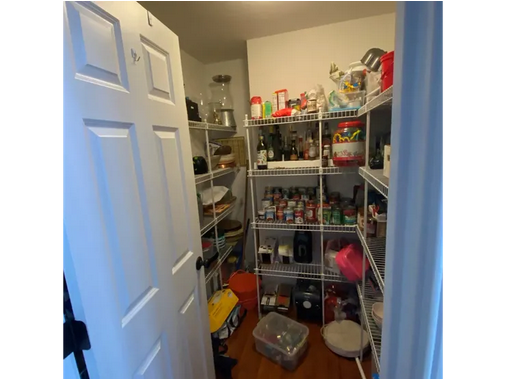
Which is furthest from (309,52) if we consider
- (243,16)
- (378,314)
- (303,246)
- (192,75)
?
(378,314)

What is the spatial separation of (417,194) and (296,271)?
1645mm

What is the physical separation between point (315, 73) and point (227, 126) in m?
0.92

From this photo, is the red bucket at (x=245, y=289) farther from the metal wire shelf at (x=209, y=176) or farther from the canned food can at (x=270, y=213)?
the metal wire shelf at (x=209, y=176)

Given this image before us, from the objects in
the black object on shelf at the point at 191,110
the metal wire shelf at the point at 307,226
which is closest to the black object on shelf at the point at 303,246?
the metal wire shelf at the point at 307,226

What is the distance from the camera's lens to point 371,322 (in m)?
1.26

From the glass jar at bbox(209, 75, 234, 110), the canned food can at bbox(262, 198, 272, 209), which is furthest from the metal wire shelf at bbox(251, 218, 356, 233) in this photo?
the glass jar at bbox(209, 75, 234, 110)

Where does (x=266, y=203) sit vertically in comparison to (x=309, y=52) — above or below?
below

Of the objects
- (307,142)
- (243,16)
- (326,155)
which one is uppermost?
(243,16)

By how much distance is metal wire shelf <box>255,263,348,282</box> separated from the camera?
1.87 meters

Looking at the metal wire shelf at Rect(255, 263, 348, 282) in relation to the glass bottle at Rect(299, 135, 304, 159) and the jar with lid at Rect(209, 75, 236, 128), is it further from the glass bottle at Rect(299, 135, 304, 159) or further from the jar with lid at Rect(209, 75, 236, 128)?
the jar with lid at Rect(209, 75, 236, 128)

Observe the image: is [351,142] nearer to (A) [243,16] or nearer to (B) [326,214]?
(B) [326,214]

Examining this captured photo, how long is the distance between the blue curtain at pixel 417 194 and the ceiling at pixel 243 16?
1.31 m
